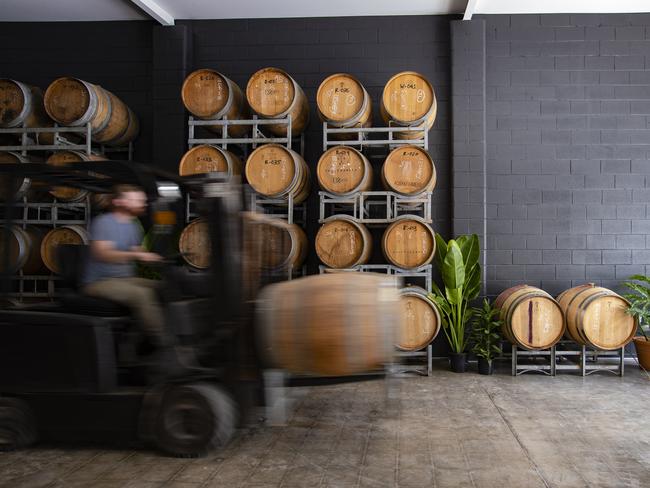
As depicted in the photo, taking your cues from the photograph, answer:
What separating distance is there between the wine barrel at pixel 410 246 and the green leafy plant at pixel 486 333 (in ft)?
3.10

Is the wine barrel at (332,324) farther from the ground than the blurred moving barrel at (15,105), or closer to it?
closer to it

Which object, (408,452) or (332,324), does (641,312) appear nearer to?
(408,452)

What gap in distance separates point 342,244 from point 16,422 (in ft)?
11.8

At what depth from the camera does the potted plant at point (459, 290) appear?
6344mm

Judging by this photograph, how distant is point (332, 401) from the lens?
16.4 ft

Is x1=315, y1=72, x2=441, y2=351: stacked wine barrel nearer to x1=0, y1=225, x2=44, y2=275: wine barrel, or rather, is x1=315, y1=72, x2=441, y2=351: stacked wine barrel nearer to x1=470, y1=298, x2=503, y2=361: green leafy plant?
x1=470, y1=298, x2=503, y2=361: green leafy plant

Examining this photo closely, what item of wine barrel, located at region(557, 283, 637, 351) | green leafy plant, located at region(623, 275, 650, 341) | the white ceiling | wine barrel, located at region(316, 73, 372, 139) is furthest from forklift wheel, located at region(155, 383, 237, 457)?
the white ceiling

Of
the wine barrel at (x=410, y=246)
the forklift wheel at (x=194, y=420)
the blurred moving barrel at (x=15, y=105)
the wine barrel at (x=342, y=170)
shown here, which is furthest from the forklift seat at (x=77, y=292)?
the blurred moving barrel at (x=15, y=105)

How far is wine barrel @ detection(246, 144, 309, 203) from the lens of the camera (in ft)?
20.5

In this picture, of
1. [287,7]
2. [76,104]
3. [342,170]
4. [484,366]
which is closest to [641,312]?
[484,366]

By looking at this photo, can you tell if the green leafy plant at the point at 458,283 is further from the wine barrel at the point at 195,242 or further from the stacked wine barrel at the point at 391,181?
the wine barrel at the point at 195,242

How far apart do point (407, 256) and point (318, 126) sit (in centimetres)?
220

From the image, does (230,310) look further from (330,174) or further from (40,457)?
(330,174)

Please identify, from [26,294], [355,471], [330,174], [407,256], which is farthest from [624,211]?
[26,294]
